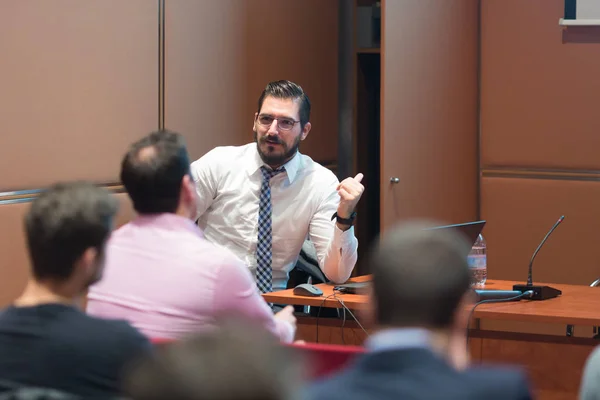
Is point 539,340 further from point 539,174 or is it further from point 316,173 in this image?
point 539,174

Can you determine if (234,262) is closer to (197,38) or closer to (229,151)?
(229,151)

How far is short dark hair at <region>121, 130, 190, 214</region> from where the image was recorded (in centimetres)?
211

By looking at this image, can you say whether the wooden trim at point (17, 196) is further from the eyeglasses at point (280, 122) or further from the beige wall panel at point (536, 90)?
the beige wall panel at point (536, 90)

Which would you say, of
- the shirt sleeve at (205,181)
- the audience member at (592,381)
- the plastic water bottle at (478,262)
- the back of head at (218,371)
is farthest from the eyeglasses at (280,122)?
the back of head at (218,371)

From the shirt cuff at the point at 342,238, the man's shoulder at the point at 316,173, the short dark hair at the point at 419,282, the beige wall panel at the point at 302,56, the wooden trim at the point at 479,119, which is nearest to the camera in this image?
the short dark hair at the point at 419,282

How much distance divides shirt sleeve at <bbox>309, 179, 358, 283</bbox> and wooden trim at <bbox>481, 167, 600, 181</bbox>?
1.72m

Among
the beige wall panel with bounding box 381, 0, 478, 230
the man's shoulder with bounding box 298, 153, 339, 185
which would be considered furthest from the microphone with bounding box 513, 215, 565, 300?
the beige wall panel with bounding box 381, 0, 478, 230

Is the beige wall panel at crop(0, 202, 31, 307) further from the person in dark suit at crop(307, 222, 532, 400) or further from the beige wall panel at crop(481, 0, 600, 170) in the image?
the beige wall panel at crop(481, 0, 600, 170)

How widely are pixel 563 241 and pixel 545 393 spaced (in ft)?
6.77

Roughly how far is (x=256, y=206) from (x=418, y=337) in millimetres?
2450

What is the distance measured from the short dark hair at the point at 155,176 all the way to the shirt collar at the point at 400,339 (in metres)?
0.95

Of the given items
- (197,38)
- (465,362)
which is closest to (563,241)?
(197,38)

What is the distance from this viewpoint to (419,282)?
1319mm

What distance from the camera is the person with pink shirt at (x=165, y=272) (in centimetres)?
196
